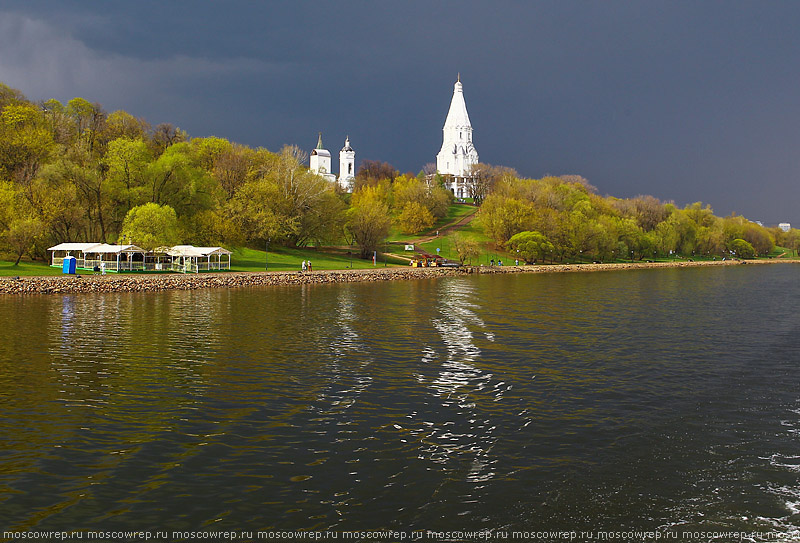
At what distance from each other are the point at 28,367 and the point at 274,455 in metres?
12.6

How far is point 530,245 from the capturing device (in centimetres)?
10212

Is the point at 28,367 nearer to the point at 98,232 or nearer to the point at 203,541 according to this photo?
the point at 203,541

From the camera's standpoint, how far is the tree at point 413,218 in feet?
410

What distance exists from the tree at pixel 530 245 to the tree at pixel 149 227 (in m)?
60.9

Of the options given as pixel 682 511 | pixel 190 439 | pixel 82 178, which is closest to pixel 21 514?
pixel 190 439

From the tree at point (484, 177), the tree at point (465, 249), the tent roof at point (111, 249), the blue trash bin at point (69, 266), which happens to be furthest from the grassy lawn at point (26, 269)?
the tree at point (484, 177)

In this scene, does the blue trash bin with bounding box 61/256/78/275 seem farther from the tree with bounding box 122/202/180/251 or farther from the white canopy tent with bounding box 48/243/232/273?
the tree with bounding box 122/202/180/251

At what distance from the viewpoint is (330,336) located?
28.1m

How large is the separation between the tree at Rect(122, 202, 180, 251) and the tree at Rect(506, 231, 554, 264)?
60853 mm

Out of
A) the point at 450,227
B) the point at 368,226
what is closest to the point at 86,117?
the point at 368,226

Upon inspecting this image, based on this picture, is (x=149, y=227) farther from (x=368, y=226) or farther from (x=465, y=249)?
(x=465, y=249)

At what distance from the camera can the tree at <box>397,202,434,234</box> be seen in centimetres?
12494

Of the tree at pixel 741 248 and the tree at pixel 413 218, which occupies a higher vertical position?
the tree at pixel 413 218

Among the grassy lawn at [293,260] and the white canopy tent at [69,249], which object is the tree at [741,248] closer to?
the grassy lawn at [293,260]
